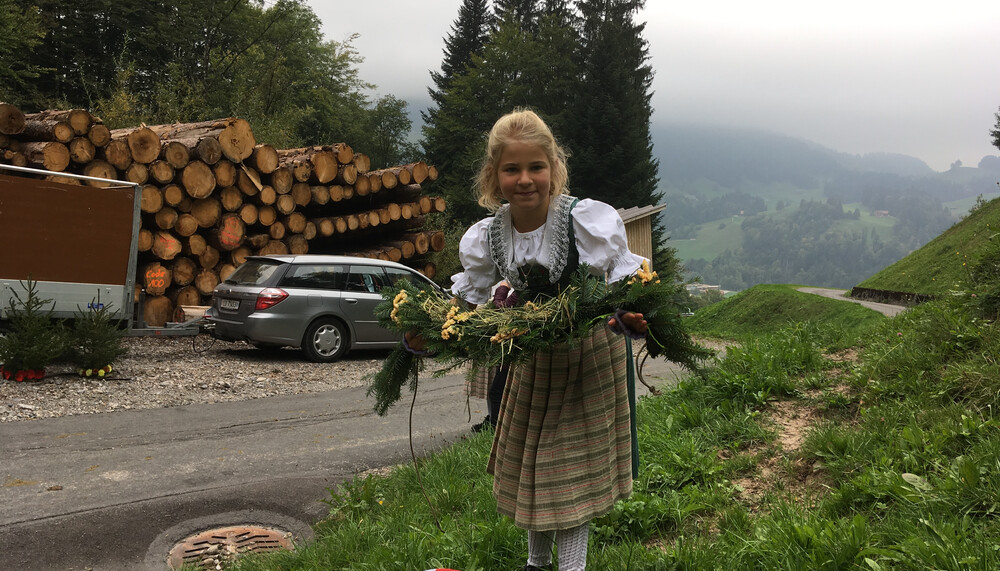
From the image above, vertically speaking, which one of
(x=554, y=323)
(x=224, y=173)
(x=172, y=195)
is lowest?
(x=554, y=323)

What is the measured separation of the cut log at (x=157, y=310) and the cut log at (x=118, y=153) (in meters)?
2.27

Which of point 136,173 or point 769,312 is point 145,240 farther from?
point 769,312

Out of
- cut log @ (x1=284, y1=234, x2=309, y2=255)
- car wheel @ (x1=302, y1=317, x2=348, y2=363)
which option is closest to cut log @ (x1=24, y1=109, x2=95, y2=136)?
cut log @ (x1=284, y1=234, x2=309, y2=255)

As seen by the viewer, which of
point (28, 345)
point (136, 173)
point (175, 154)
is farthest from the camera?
point (175, 154)

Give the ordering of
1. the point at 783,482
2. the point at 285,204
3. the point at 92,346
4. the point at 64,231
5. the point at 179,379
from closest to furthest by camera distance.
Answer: the point at 783,482 → the point at 92,346 → the point at 179,379 → the point at 64,231 → the point at 285,204

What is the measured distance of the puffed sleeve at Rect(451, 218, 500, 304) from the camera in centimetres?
288

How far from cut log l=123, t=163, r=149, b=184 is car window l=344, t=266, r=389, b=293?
3793mm

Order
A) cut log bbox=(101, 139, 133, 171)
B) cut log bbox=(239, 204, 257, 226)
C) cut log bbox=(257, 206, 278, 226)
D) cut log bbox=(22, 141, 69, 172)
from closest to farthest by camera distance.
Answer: cut log bbox=(22, 141, 69, 172)
cut log bbox=(101, 139, 133, 171)
cut log bbox=(239, 204, 257, 226)
cut log bbox=(257, 206, 278, 226)

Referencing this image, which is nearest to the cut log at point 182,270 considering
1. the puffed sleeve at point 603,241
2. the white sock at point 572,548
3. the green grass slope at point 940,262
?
the puffed sleeve at point 603,241

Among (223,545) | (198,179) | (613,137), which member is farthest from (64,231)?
(613,137)

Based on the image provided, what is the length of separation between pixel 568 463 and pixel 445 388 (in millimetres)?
6211

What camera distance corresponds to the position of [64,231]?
870cm

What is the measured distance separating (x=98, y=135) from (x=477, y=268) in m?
10.4

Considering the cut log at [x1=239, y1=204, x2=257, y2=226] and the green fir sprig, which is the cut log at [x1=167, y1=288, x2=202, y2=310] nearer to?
the cut log at [x1=239, y1=204, x2=257, y2=226]
